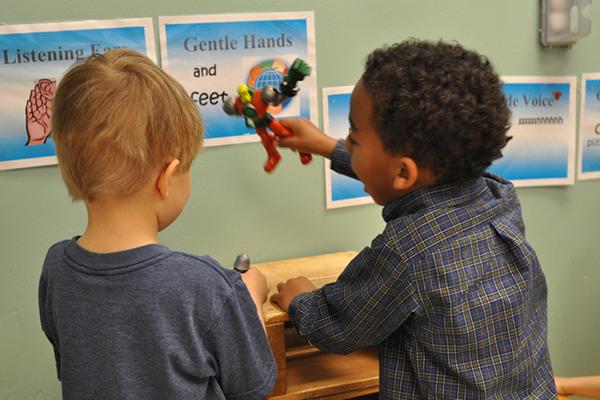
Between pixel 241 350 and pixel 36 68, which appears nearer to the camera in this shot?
pixel 241 350

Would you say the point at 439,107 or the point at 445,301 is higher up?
the point at 439,107

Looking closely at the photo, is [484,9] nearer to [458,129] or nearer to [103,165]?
[458,129]

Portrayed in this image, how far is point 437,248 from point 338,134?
0.48 metres

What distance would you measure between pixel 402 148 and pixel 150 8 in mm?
538

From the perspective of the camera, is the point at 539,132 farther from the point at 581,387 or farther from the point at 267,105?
the point at 267,105

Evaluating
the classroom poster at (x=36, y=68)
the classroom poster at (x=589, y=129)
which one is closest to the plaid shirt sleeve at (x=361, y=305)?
the classroom poster at (x=36, y=68)

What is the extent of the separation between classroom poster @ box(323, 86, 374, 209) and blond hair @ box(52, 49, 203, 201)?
1.86ft

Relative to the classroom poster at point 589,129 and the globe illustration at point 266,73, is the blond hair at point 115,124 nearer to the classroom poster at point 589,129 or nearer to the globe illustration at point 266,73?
the globe illustration at point 266,73

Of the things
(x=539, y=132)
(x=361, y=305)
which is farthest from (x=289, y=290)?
(x=539, y=132)

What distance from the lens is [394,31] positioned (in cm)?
132

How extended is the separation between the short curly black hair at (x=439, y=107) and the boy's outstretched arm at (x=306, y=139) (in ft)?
0.74

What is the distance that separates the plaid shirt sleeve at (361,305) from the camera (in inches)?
35.6

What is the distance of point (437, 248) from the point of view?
89 centimetres

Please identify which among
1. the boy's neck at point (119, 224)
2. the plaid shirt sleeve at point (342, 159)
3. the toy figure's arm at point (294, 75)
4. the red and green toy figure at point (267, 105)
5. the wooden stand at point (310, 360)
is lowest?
the wooden stand at point (310, 360)
